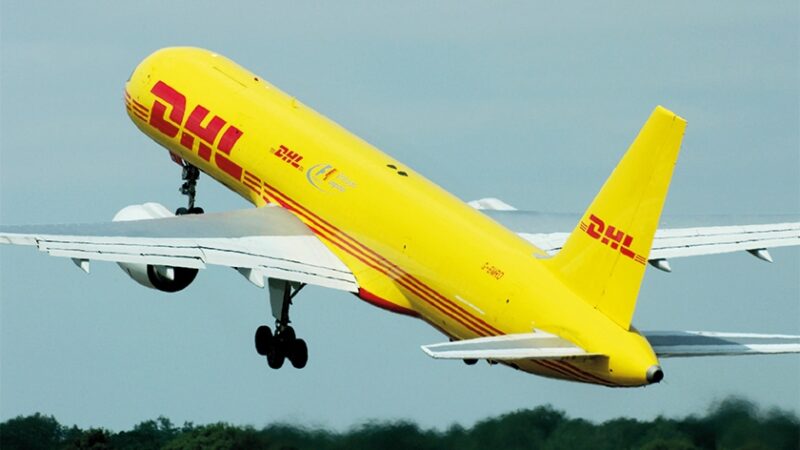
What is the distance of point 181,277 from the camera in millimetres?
63062

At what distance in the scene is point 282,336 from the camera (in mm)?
63750

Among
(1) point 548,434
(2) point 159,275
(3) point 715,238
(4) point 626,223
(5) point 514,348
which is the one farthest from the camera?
(2) point 159,275

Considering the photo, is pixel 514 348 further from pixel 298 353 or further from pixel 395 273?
Answer: pixel 298 353

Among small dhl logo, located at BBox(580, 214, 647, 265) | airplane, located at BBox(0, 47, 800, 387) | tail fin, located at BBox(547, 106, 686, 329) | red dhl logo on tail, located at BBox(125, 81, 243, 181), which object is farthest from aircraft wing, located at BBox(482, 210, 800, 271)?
red dhl logo on tail, located at BBox(125, 81, 243, 181)

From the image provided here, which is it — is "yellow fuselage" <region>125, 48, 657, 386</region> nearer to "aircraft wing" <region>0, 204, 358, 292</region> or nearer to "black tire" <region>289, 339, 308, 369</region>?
"aircraft wing" <region>0, 204, 358, 292</region>

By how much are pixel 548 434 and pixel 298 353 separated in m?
7.94

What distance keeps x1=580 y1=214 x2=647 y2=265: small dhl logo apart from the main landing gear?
453 inches

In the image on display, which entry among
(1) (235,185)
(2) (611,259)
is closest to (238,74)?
(1) (235,185)

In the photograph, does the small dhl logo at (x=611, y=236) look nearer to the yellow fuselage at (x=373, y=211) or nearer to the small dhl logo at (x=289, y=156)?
the yellow fuselage at (x=373, y=211)

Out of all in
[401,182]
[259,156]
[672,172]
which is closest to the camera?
[672,172]

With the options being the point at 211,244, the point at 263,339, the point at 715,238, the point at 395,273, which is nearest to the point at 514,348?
the point at 395,273

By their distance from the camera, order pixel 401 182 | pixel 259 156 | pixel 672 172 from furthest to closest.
Answer: pixel 259 156, pixel 401 182, pixel 672 172

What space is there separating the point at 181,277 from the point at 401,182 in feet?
20.0

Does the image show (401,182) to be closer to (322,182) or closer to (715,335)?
(322,182)
